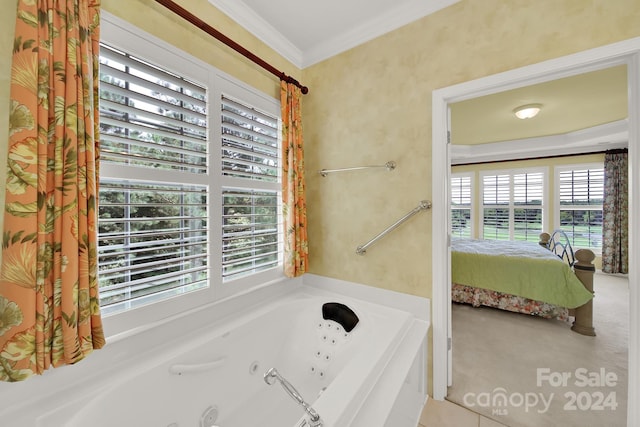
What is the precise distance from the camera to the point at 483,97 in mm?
2621

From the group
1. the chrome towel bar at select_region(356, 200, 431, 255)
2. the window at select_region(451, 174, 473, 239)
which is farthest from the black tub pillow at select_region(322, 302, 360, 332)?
the window at select_region(451, 174, 473, 239)

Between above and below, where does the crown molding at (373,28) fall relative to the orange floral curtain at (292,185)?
above

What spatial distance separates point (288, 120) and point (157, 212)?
44.1 inches

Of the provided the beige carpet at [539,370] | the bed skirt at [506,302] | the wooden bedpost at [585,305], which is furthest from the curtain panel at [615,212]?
the bed skirt at [506,302]

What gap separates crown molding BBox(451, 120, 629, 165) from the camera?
12.4 feet

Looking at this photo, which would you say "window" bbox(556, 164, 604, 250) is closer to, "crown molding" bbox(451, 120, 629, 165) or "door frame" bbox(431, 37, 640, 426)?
"crown molding" bbox(451, 120, 629, 165)

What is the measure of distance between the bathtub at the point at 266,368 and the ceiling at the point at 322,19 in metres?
1.87

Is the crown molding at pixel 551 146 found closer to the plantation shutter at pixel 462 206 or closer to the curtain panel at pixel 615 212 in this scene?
the curtain panel at pixel 615 212

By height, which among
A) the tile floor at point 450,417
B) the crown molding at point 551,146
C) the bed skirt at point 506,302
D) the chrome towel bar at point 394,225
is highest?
Result: the crown molding at point 551,146

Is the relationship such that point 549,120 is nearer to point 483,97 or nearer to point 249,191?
Answer: point 483,97

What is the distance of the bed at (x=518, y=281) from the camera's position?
2531 millimetres

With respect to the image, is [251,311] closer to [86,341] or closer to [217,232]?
[217,232]

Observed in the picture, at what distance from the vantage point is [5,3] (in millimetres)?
888

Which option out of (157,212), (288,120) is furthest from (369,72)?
(157,212)
